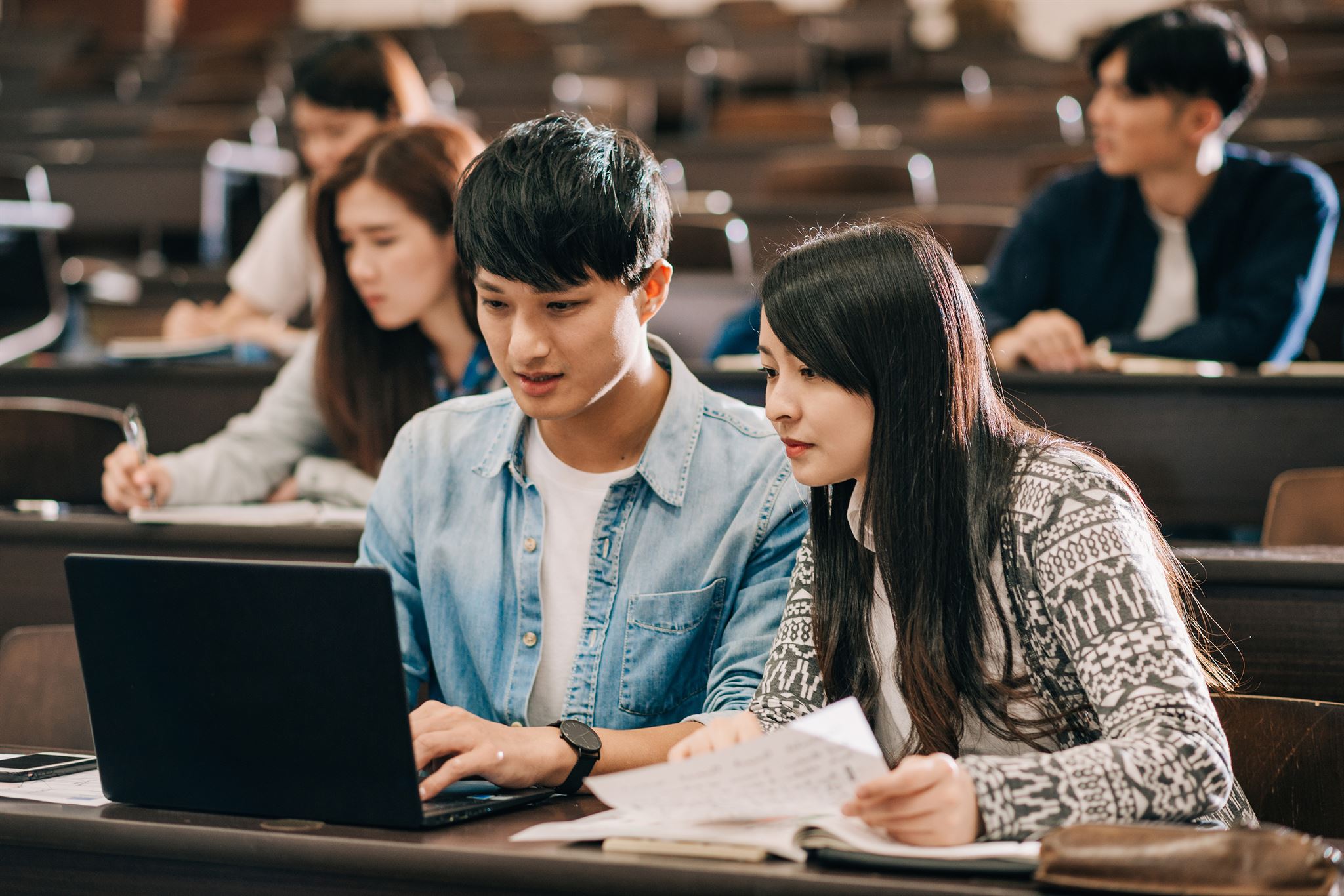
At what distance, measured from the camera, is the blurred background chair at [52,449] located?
206 centimetres

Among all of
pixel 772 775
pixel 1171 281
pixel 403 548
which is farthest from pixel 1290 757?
pixel 1171 281

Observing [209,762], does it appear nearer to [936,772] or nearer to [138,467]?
[936,772]

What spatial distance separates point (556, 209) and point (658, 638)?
408mm

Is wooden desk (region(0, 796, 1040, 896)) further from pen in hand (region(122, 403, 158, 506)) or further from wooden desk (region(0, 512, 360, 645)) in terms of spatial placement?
pen in hand (region(122, 403, 158, 506))

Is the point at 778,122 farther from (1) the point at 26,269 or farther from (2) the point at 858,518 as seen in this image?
(2) the point at 858,518

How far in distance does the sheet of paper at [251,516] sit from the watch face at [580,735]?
0.61m

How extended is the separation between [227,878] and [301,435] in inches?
46.2

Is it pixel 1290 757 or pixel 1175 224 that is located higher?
pixel 1175 224

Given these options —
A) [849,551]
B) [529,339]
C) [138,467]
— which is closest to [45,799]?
[529,339]

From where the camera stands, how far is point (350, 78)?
2.56 meters

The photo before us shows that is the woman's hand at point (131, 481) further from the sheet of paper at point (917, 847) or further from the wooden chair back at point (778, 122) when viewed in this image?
the wooden chair back at point (778, 122)

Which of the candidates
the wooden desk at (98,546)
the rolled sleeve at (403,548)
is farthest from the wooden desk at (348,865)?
the wooden desk at (98,546)

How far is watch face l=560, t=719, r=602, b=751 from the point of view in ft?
3.59

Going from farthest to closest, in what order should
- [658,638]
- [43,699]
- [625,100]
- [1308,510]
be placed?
[625,100], [1308,510], [43,699], [658,638]
